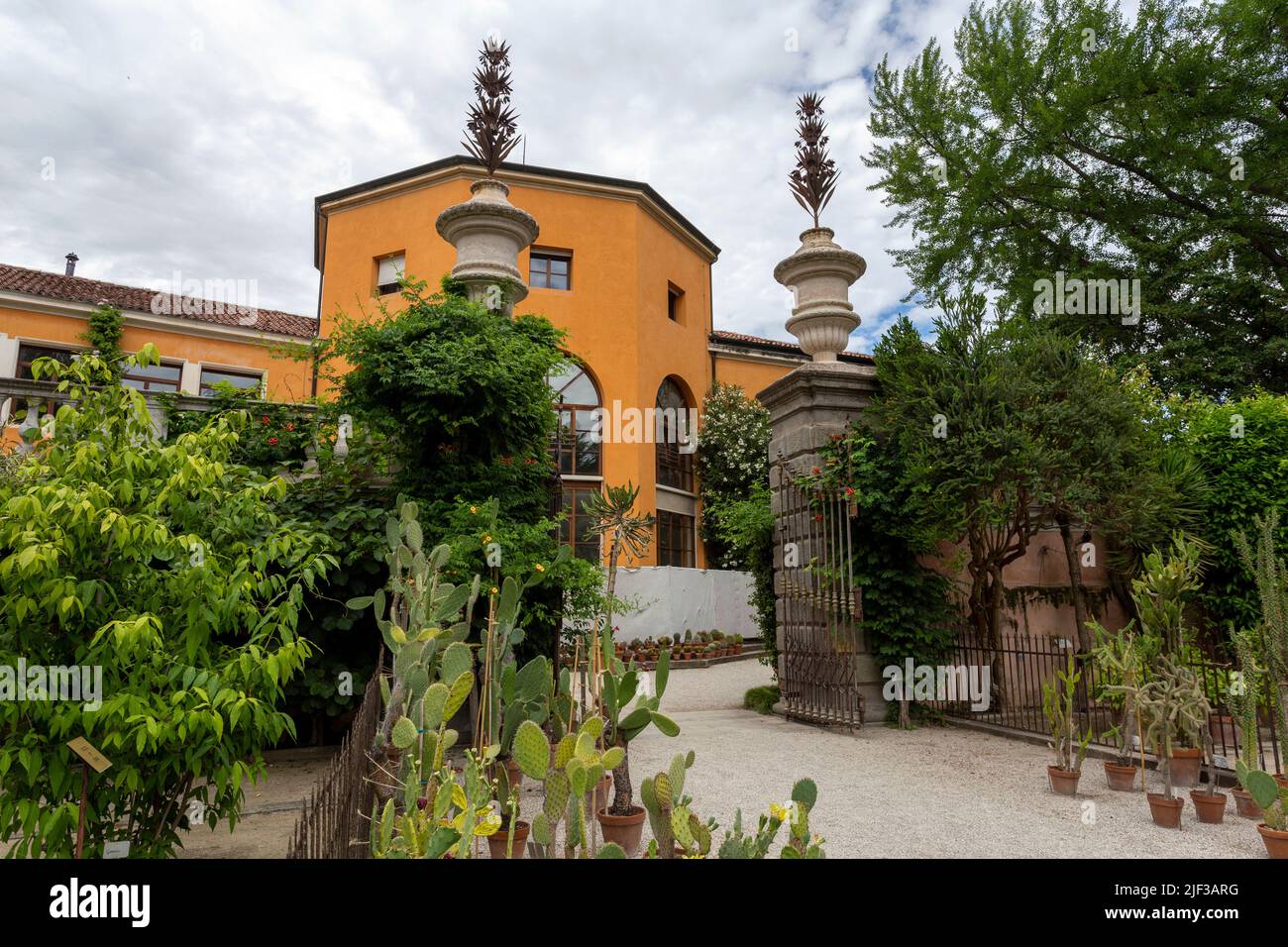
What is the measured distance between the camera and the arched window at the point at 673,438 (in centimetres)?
2017

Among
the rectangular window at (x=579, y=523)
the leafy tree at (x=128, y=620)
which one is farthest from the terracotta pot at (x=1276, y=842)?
the rectangular window at (x=579, y=523)

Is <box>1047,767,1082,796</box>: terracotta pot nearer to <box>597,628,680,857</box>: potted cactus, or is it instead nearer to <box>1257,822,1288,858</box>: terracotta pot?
<box>1257,822,1288,858</box>: terracotta pot

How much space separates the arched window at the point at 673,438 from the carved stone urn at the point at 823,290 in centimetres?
1143

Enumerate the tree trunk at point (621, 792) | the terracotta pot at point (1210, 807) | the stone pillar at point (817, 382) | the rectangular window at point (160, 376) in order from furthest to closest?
the rectangular window at point (160, 376), the stone pillar at point (817, 382), the terracotta pot at point (1210, 807), the tree trunk at point (621, 792)

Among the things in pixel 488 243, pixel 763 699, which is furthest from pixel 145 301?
pixel 763 699

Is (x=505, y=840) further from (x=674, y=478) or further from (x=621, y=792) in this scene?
(x=674, y=478)

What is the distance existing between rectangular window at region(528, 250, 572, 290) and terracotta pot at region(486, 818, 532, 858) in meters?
17.4

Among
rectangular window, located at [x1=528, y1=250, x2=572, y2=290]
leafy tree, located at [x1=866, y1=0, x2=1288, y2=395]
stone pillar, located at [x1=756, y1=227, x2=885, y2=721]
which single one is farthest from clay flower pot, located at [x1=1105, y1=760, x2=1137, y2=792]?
rectangular window, located at [x1=528, y1=250, x2=572, y2=290]

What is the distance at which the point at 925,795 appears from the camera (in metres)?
4.98

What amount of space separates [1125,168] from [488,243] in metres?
14.1

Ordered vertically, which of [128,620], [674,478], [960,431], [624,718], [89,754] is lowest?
[624,718]

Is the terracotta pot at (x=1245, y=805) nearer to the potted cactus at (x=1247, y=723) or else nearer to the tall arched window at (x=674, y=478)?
the potted cactus at (x=1247, y=723)
